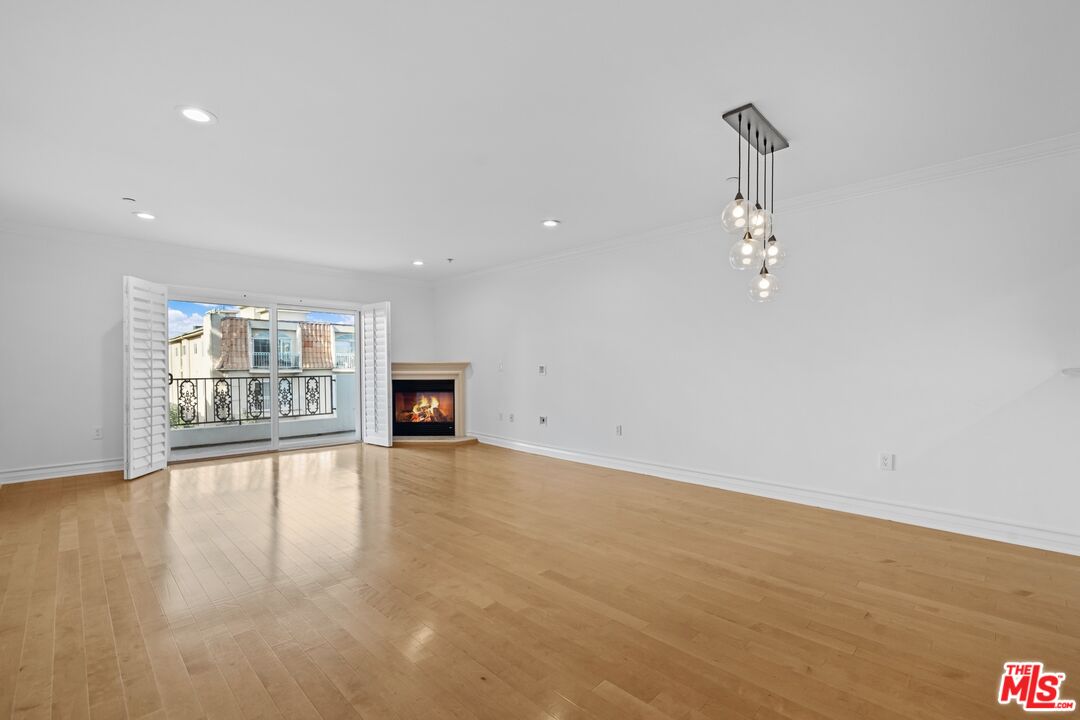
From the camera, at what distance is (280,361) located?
281 inches

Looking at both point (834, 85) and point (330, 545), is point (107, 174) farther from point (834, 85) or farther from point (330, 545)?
point (834, 85)

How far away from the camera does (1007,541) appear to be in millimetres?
3256

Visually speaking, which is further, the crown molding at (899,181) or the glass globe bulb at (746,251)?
the crown molding at (899,181)

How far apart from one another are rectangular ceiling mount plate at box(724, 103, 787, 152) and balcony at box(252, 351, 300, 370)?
6.50 m

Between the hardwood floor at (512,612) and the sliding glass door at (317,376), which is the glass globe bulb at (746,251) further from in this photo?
the sliding glass door at (317,376)

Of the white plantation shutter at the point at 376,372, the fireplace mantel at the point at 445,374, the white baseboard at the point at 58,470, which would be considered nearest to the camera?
the white baseboard at the point at 58,470

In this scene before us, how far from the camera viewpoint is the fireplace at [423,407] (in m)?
7.55

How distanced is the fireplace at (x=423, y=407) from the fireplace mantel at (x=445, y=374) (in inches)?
3.9

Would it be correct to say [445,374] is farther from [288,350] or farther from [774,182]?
[774,182]

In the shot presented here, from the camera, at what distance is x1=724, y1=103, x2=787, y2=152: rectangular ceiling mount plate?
267cm

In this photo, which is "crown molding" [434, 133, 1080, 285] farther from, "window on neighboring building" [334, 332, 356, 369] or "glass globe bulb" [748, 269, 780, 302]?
"window on neighboring building" [334, 332, 356, 369]

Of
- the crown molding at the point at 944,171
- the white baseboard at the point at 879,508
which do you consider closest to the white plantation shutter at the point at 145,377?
the white baseboard at the point at 879,508

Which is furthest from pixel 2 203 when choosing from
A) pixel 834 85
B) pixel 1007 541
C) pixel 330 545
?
pixel 1007 541

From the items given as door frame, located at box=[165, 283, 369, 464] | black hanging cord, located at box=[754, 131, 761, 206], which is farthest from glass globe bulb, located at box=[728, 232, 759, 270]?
door frame, located at box=[165, 283, 369, 464]
